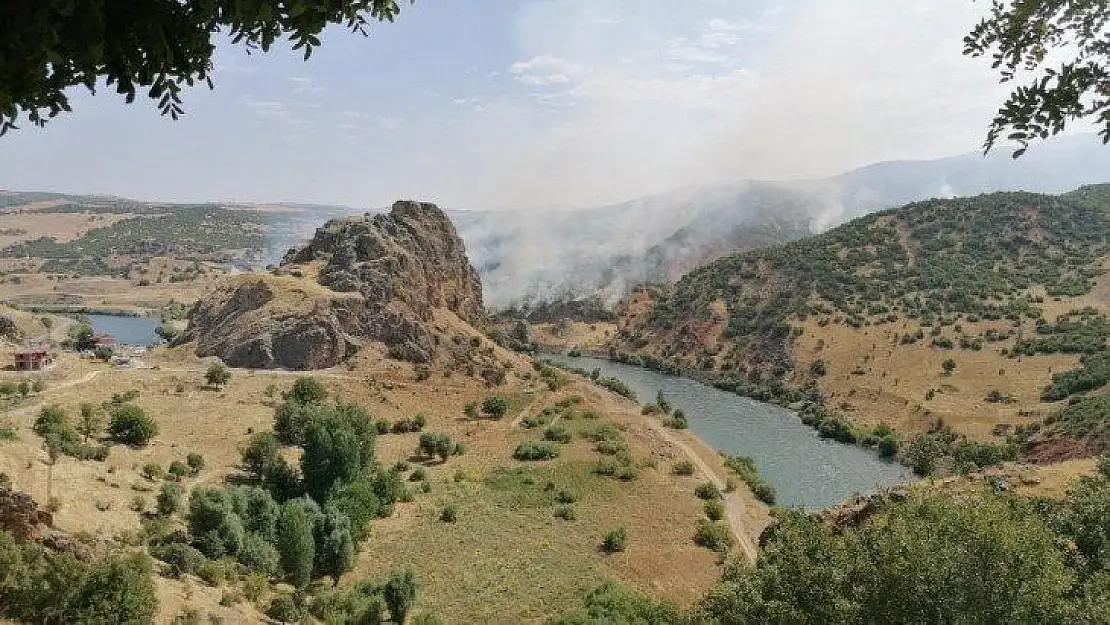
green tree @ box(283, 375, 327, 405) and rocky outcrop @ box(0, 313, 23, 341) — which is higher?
rocky outcrop @ box(0, 313, 23, 341)

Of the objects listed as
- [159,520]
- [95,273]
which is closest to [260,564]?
[159,520]

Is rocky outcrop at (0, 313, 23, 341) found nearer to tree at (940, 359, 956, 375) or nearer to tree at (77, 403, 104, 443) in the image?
tree at (77, 403, 104, 443)

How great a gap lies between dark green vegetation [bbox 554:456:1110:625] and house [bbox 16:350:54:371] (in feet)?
139

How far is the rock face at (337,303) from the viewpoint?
47375mm

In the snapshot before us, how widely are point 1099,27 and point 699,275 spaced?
100209 mm

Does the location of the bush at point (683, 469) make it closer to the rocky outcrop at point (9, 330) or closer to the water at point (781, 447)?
the water at point (781, 447)

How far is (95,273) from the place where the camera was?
5733 inches

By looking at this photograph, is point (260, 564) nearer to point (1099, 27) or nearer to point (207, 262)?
point (1099, 27)

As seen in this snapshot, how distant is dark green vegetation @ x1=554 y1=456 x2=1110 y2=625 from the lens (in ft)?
25.0

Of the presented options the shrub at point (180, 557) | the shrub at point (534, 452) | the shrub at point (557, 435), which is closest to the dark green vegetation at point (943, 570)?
the shrub at point (180, 557)

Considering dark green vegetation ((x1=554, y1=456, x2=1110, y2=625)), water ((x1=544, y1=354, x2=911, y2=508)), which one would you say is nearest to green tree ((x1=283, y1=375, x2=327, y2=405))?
water ((x1=544, y1=354, x2=911, y2=508))

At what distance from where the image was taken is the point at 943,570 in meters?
7.97

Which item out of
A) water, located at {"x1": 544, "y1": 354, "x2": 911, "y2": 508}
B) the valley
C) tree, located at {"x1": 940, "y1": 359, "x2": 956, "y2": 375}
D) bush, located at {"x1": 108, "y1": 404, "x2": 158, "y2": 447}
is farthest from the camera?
tree, located at {"x1": 940, "y1": 359, "x2": 956, "y2": 375}

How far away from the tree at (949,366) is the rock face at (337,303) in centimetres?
4527
